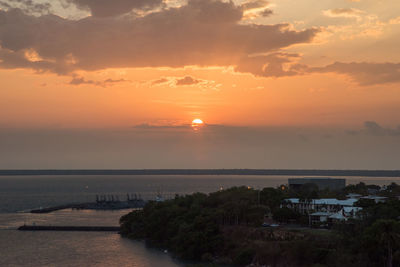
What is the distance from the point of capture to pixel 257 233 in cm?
6731

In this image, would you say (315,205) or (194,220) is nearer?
(194,220)

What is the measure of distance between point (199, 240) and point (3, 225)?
2062 inches

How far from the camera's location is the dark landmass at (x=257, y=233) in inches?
2052

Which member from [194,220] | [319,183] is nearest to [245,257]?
[194,220]

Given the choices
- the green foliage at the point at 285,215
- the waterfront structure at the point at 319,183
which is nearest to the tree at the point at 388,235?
the green foliage at the point at 285,215

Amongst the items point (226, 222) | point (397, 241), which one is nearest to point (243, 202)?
point (226, 222)

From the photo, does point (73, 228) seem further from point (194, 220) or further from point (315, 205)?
point (315, 205)

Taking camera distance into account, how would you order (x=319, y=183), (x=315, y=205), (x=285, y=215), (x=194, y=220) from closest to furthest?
(x=194, y=220), (x=285, y=215), (x=315, y=205), (x=319, y=183)

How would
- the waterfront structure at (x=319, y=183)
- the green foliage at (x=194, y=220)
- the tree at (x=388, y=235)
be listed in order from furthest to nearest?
the waterfront structure at (x=319, y=183)
the green foliage at (x=194, y=220)
the tree at (x=388, y=235)

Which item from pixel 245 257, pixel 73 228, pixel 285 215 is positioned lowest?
pixel 245 257

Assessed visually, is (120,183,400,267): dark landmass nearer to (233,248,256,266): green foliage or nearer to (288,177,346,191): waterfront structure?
(233,248,256,266): green foliage

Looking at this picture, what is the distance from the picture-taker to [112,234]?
91.2 m

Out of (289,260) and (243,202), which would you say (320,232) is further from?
(243,202)

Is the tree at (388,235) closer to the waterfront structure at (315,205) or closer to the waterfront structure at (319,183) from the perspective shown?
the waterfront structure at (315,205)
